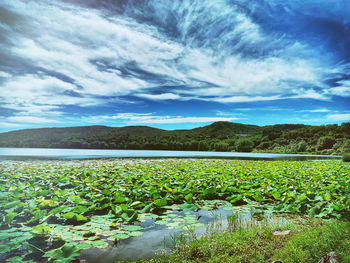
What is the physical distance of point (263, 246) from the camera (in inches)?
152

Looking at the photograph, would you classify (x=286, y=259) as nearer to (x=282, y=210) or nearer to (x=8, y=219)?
(x=282, y=210)

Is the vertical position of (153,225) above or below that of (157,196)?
below

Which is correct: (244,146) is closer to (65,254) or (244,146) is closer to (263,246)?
(263,246)

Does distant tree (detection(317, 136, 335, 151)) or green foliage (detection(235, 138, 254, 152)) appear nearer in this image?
distant tree (detection(317, 136, 335, 151))

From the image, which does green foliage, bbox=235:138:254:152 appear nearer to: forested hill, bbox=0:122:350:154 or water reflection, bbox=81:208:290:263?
forested hill, bbox=0:122:350:154

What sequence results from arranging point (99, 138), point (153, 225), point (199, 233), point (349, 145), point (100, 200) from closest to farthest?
point (199, 233), point (153, 225), point (100, 200), point (349, 145), point (99, 138)

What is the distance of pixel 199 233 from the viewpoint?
15.3 ft

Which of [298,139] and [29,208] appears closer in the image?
[29,208]

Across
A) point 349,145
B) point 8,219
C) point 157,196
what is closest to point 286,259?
point 157,196

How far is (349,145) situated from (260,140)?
3804 centimetres

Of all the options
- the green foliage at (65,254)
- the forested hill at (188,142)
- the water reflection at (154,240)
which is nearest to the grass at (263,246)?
the water reflection at (154,240)

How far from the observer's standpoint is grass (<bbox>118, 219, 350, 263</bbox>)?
11.2ft

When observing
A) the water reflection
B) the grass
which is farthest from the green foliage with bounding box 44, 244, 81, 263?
the grass

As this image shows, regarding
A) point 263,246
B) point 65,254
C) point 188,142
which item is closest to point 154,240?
point 65,254
